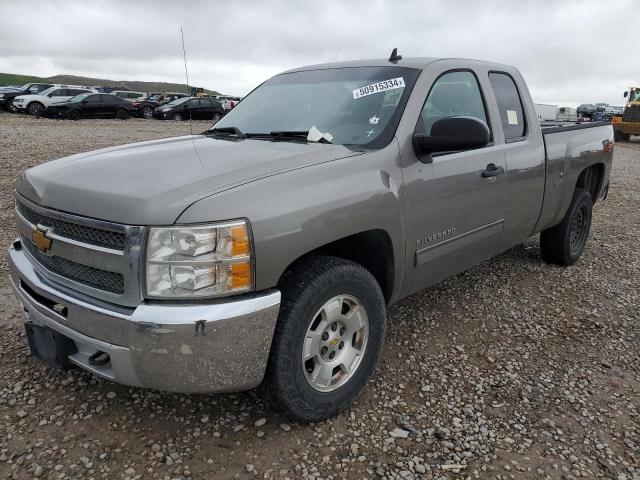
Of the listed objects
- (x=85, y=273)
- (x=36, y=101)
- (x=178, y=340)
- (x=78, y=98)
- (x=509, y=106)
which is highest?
(x=78, y=98)

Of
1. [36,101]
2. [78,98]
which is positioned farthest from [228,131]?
[36,101]

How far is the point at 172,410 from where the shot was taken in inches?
104

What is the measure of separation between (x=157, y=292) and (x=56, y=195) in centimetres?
74

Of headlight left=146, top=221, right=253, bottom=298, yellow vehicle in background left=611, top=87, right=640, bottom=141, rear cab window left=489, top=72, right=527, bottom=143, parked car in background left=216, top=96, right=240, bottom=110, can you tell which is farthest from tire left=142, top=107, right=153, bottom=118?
headlight left=146, top=221, right=253, bottom=298

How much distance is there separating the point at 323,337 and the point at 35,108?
27658 mm

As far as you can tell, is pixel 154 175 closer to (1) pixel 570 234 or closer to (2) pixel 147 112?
(1) pixel 570 234

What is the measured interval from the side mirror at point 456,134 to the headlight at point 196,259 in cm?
127

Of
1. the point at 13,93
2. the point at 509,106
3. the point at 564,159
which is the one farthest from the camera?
the point at 13,93

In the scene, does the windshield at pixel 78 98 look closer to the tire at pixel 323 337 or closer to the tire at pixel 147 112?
the tire at pixel 147 112

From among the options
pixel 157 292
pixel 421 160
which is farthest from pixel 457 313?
pixel 157 292

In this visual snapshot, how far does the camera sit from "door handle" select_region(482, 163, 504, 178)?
131 inches

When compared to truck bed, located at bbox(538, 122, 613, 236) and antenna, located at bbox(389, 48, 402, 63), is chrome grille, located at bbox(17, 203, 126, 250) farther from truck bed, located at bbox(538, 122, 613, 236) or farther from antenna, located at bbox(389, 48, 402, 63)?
truck bed, located at bbox(538, 122, 613, 236)

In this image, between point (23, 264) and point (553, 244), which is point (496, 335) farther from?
point (23, 264)

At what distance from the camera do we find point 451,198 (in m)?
3.05
